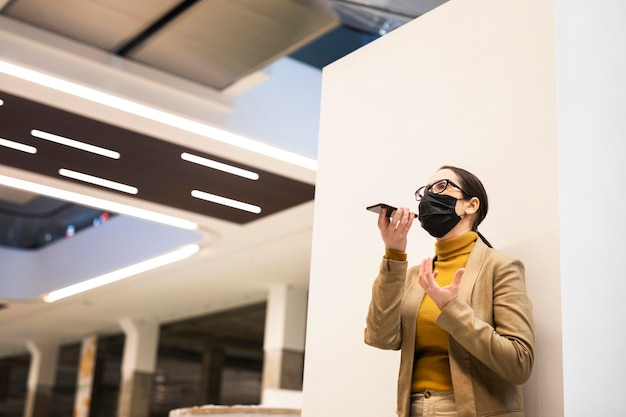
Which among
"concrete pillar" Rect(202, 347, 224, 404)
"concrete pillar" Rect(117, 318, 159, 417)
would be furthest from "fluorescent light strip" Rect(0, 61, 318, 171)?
"concrete pillar" Rect(202, 347, 224, 404)

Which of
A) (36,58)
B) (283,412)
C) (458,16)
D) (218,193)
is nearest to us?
(458,16)

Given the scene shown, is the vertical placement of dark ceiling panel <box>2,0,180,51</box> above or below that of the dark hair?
above

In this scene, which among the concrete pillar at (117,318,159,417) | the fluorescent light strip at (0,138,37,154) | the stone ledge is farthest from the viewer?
the concrete pillar at (117,318,159,417)

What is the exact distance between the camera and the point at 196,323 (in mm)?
20062

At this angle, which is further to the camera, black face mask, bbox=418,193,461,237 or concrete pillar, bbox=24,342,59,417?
concrete pillar, bbox=24,342,59,417

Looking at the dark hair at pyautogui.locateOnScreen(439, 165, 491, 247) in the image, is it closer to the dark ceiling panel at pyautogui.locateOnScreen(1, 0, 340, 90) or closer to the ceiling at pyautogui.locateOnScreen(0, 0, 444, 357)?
the ceiling at pyautogui.locateOnScreen(0, 0, 444, 357)

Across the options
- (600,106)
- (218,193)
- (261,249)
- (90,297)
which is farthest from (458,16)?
(90,297)

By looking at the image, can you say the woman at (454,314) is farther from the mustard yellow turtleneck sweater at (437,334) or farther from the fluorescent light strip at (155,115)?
the fluorescent light strip at (155,115)

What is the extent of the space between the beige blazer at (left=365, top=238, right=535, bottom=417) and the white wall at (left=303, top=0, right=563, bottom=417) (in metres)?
0.23

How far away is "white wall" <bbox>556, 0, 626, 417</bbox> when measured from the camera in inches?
111

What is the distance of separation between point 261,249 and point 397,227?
9.93 meters

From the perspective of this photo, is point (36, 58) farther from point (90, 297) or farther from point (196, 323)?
point (196, 323)

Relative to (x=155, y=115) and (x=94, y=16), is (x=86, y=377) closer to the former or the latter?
(x=155, y=115)

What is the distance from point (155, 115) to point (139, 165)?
1.20 m
